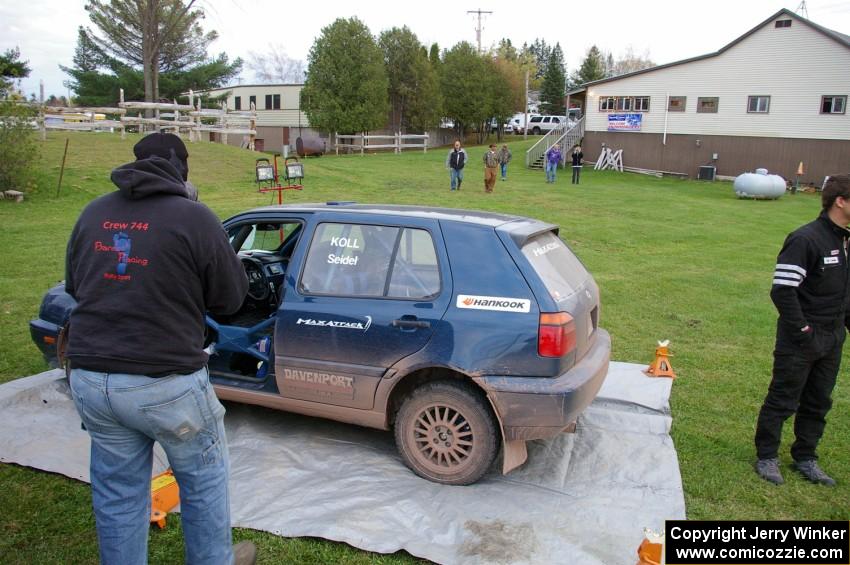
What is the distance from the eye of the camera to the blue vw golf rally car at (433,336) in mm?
3768

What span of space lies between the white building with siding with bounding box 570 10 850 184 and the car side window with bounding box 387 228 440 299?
3055 cm

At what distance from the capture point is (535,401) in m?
3.72

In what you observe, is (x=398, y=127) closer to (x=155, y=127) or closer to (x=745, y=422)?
(x=155, y=127)

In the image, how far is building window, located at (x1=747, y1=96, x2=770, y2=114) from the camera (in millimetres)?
30734

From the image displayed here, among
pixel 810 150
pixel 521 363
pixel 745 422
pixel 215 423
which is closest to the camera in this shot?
pixel 215 423

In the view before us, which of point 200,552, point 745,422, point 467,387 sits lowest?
point 745,422

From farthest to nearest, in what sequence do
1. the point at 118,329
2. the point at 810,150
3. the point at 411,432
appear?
1. the point at 810,150
2. the point at 411,432
3. the point at 118,329

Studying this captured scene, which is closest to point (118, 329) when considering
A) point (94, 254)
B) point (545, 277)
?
point (94, 254)

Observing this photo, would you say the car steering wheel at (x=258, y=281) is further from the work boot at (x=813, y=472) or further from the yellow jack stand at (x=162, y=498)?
the work boot at (x=813, y=472)

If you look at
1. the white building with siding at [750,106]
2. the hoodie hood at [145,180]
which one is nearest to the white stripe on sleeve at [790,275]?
the hoodie hood at [145,180]

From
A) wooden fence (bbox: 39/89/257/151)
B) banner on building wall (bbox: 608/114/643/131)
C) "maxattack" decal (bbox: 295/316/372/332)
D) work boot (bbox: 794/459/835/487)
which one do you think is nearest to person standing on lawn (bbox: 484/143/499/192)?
wooden fence (bbox: 39/89/257/151)

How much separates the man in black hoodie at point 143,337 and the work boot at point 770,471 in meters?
3.39

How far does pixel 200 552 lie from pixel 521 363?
1.91 meters

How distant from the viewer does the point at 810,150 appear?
29.6 metres
